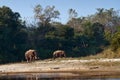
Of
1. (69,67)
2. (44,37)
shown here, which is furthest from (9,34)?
(69,67)

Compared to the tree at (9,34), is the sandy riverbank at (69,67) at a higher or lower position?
lower

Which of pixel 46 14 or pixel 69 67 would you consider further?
pixel 46 14

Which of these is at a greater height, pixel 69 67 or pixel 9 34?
pixel 9 34

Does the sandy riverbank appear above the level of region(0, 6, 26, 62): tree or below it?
below

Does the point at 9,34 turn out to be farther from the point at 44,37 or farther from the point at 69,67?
the point at 69,67

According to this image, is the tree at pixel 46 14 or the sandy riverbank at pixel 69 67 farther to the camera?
the tree at pixel 46 14

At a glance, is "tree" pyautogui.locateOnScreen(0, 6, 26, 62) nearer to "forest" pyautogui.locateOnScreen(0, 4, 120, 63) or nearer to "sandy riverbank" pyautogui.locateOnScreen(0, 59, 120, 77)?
"forest" pyautogui.locateOnScreen(0, 4, 120, 63)

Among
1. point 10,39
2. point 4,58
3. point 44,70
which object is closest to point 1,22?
point 10,39

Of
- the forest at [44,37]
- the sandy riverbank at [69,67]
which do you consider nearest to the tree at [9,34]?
the forest at [44,37]

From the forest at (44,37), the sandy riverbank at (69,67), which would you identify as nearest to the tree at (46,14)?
the forest at (44,37)

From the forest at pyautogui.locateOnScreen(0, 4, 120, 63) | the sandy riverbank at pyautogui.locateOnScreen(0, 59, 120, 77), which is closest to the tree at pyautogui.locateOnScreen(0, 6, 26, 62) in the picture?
the forest at pyautogui.locateOnScreen(0, 4, 120, 63)

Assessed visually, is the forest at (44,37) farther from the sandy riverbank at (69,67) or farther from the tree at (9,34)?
the sandy riverbank at (69,67)

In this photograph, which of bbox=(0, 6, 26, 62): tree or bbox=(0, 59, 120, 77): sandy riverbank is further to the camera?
bbox=(0, 6, 26, 62): tree

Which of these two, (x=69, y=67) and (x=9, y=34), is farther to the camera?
(x=9, y=34)
